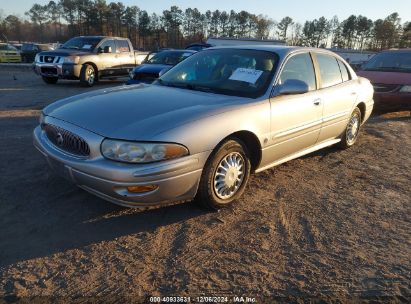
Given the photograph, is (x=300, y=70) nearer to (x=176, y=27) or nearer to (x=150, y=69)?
(x=150, y=69)

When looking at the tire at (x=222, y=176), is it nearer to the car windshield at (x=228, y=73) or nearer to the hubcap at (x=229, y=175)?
the hubcap at (x=229, y=175)

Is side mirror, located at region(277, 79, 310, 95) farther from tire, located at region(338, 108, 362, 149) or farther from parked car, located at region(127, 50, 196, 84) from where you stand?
parked car, located at region(127, 50, 196, 84)

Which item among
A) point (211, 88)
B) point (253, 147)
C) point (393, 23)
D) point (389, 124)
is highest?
point (393, 23)

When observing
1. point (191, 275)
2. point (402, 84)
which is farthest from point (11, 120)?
point (402, 84)

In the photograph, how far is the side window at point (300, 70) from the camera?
414cm

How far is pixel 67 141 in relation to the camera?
3.26 meters

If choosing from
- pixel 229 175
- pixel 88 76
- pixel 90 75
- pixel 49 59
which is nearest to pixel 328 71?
pixel 229 175

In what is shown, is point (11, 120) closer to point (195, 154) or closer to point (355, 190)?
point (195, 154)

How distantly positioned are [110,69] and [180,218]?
11.1 meters

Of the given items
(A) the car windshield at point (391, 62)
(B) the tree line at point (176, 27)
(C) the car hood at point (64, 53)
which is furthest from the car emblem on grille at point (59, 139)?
(B) the tree line at point (176, 27)

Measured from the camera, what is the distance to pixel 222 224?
335 centimetres

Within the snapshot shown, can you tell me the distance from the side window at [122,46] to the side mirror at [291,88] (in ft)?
36.7

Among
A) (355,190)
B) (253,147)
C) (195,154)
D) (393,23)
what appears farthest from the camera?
(393,23)

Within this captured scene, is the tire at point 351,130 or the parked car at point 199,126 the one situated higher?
the parked car at point 199,126
